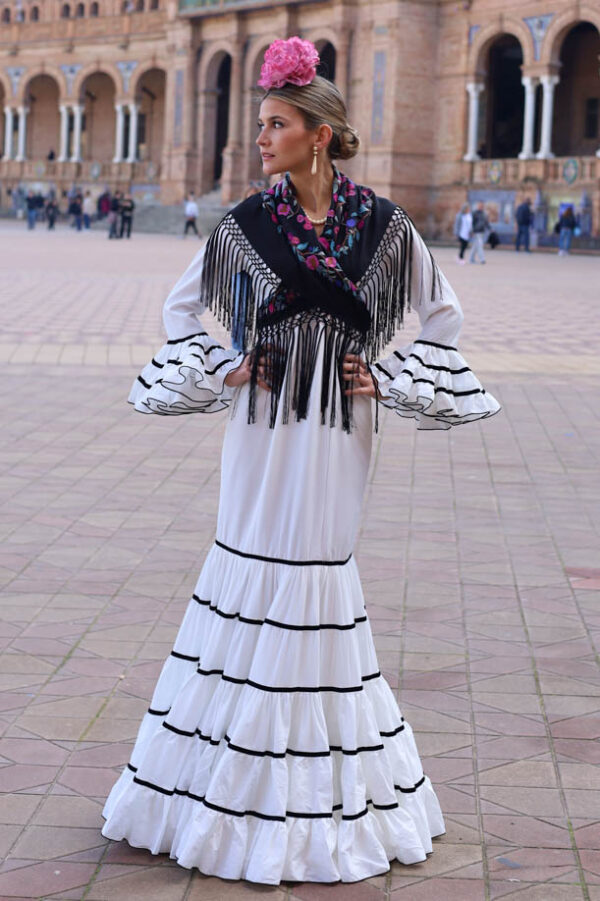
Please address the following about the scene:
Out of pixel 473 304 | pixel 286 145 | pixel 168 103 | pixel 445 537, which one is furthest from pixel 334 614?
pixel 168 103

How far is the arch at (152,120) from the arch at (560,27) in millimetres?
23676

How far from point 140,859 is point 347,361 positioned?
4.12ft

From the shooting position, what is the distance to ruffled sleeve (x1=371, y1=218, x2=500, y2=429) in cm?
320

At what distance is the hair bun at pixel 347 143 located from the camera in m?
3.16

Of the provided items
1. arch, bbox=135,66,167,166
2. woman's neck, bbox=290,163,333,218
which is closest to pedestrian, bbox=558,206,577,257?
arch, bbox=135,66,167,166

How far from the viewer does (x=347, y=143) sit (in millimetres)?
3168

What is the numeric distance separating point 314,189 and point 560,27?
127 ft

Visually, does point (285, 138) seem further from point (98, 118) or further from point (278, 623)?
point (98, 118)

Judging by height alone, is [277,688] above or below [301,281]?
below

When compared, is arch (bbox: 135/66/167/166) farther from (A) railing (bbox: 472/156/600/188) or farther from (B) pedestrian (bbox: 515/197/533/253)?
(B) pedestrian (bbox: 515/197/533/253)

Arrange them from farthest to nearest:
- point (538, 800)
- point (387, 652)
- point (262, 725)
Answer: point (387, 652) → point (538, 800) → point (262, 725)

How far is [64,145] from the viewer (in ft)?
200

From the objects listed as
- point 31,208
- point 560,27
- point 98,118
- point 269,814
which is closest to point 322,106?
point 269,814

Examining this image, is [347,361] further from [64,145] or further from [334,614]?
[64,145]
